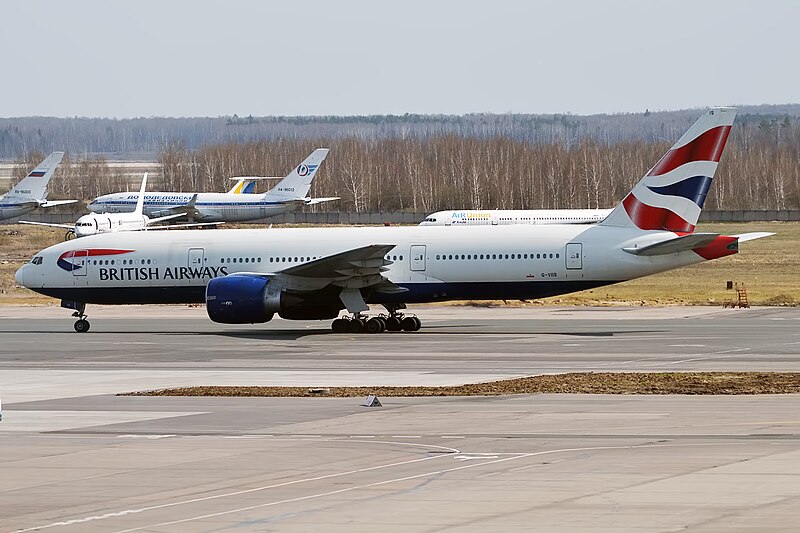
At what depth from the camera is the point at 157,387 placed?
26.2m

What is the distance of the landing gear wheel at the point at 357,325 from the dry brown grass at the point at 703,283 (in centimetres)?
1373

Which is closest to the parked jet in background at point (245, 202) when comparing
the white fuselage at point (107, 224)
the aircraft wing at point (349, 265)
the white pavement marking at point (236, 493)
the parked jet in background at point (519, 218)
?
the white fuselage at point (107, 224)

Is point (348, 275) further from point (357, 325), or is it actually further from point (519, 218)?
point (519, 218)

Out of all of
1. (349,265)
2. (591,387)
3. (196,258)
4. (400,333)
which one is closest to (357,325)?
(400,333)

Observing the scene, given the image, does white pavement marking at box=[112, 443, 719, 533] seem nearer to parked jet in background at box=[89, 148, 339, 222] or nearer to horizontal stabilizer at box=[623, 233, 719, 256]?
horizontal stabilizer at box=[623, 233, 719, 256]

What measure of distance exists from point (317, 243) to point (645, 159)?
5374 inches

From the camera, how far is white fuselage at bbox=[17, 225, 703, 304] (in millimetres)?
39781

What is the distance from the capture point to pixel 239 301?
39.1 metres

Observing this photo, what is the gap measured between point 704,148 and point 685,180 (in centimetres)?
115

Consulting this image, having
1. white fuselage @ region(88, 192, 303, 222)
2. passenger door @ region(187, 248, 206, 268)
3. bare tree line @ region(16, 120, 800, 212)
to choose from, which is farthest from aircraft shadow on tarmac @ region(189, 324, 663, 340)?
bare tree line @ region(16, 120, 800, 212)

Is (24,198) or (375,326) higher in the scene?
(24,198)

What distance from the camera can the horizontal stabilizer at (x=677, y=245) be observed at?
38.4 m

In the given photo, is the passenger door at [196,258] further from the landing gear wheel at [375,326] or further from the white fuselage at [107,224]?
the white fuselage at [107,224]

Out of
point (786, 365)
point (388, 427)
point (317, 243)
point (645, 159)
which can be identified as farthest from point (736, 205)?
point (388, 427)
